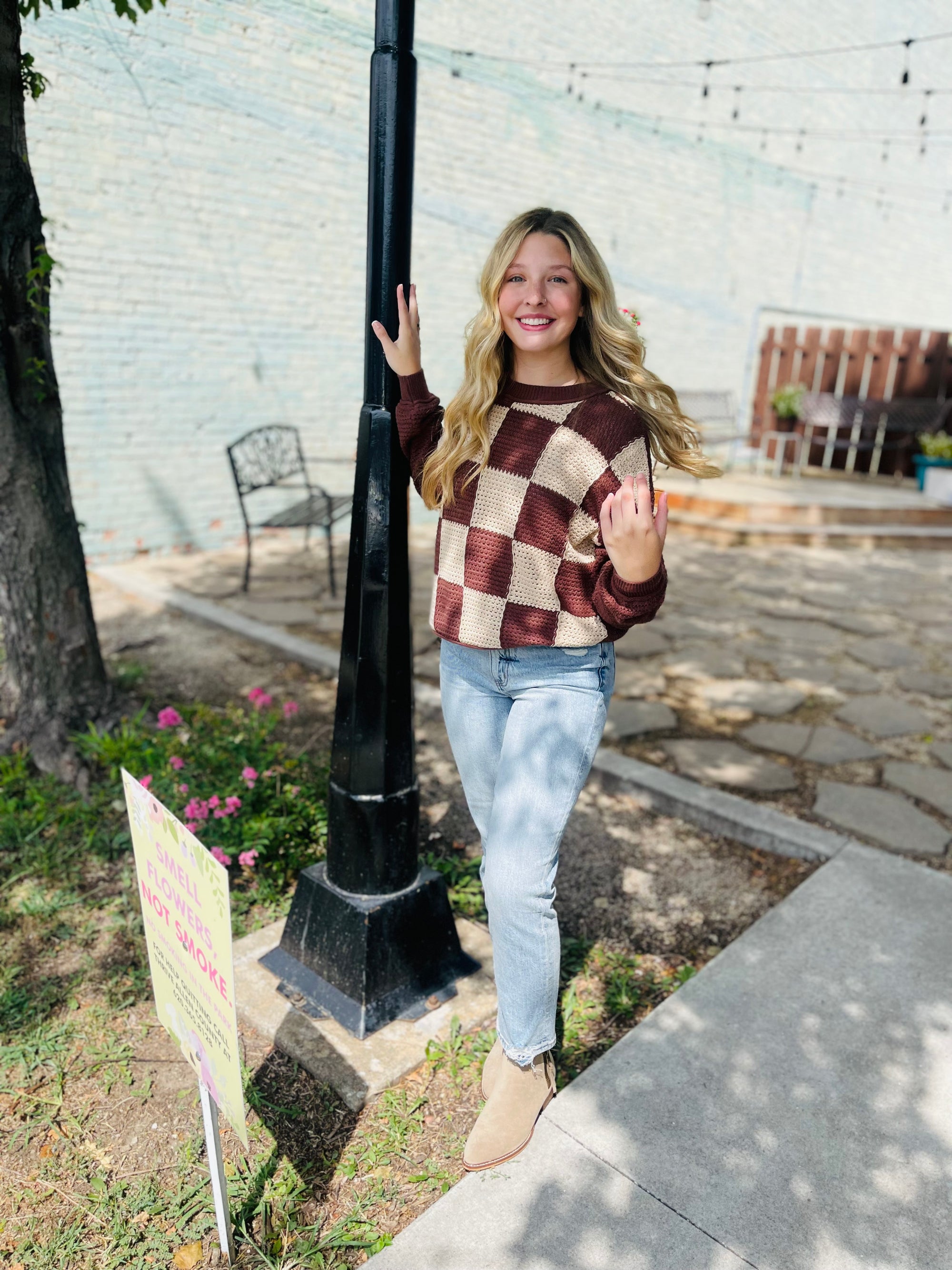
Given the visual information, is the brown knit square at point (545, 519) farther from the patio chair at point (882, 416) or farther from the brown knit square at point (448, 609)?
the patio chair at point (882, 416)

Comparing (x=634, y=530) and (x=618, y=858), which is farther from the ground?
(x=634, y=530)

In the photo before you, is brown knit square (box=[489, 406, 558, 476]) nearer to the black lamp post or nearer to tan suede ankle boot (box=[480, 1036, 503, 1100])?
the black lamp post

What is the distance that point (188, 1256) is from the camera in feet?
5.57

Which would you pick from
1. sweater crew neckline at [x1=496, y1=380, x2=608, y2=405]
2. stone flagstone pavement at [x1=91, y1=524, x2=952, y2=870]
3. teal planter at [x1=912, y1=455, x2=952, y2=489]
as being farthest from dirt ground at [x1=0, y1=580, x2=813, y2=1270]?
teal planter at [x1=912, y1=455, x2=952, y2=489]

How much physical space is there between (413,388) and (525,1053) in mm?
1402

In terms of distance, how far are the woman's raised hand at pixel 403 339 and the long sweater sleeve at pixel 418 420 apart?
23 mm

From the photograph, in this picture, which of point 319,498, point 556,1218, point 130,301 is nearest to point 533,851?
point 556,1218

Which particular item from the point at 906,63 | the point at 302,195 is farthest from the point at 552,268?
the point at 906,63

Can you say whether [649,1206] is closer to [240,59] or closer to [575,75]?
[240,59]

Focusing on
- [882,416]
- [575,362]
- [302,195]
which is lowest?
[882,416]

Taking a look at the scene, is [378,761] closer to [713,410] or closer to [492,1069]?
[492,1069]

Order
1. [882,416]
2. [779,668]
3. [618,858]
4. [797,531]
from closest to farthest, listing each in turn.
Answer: [618,858]
[779,668]
[797,531]
[882,416]

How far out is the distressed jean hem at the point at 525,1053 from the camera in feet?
6.25

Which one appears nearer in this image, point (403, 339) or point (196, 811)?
point (403, 339)
